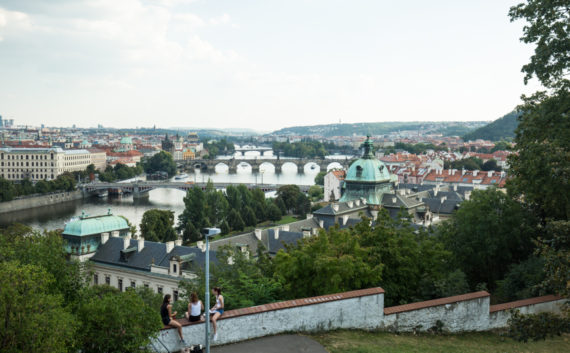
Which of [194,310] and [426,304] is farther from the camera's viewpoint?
[426,304]

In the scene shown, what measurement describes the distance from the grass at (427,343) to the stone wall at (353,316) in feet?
1.06

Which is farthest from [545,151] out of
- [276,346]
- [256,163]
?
[256,163]

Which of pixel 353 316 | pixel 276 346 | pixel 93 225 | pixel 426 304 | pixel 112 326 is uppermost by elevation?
pixel 112 326

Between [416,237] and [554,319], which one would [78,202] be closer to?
[416,237]

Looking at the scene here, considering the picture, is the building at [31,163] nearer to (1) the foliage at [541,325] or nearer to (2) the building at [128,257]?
(2) the building at [128,257]

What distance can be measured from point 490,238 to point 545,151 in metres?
6.25

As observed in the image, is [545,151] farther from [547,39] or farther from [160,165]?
[160,165]

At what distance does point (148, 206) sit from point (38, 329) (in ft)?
264

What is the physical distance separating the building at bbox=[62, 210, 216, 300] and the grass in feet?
56.2

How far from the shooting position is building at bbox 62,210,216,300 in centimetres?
3139

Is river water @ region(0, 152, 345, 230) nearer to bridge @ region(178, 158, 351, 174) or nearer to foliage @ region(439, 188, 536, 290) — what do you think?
bridge @ region(178, 158, 351, 174)

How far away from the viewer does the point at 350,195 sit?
4884 centimetres

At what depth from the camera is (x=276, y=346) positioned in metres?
12.6

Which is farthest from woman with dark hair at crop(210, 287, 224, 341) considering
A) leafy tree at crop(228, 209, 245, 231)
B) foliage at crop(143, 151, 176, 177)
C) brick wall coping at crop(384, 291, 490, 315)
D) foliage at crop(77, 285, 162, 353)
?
foliage at crop(143, 151, 176, 177)
